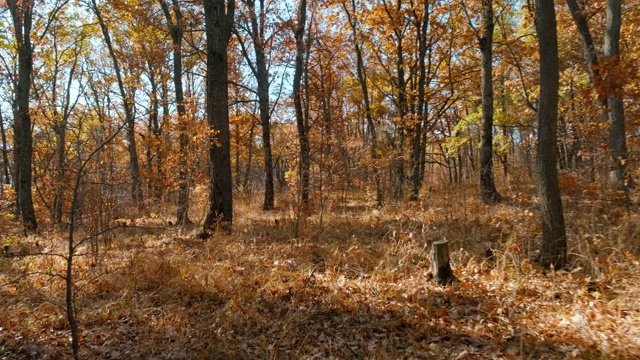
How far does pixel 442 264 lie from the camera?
437cm

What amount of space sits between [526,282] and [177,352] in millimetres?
3702

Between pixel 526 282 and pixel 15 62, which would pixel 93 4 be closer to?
pixel 15 62

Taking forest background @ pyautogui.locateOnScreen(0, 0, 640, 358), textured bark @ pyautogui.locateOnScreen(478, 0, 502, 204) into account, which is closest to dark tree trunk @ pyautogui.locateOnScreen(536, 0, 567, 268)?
forest background @ pyautogui.locateOnScreen(0, 0, 640, 358)

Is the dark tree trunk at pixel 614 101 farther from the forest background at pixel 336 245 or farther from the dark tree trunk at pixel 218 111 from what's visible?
the dark tree trunk at pixel 218 111

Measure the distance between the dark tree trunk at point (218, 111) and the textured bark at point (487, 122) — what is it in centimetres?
592

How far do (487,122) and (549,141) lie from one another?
16.8ft

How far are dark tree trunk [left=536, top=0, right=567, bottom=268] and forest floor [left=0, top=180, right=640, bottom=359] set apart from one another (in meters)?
0.29

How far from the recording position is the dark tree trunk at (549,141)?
13.1 feet

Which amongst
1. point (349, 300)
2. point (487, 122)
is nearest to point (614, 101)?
point (487, 122)

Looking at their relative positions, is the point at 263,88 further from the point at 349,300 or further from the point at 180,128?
the point at 349,300

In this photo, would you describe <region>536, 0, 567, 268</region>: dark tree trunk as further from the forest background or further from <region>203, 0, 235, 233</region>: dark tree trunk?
<region>203, 0, 235, 233</region>: dark tree trunk

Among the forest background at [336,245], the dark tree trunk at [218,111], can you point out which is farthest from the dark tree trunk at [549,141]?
the dark tree trunk at [218,111]

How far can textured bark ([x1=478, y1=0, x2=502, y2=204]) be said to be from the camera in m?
8.47

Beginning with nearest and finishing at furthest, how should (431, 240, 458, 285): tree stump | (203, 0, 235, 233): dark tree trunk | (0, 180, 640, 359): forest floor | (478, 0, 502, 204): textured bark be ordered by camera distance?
(0, 180, 640, 359): forest floor
(431, 240, 458, 285): tree stump
(203, 0, 235, 233): dark tree trunk
(478, 0, 502, 204): textured bark
